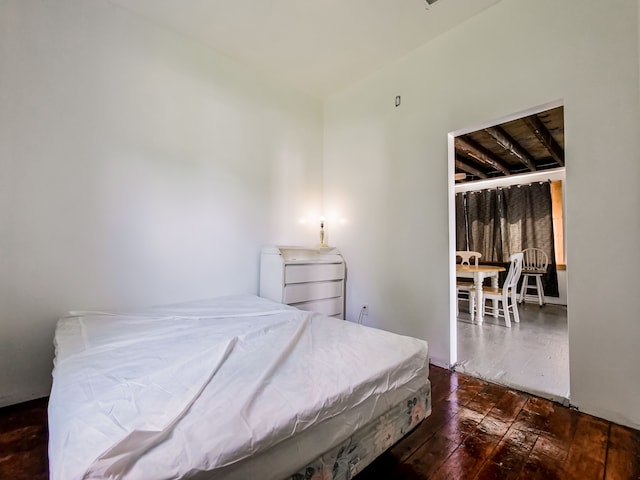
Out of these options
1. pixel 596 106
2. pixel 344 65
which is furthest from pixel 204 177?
pixel 596 106

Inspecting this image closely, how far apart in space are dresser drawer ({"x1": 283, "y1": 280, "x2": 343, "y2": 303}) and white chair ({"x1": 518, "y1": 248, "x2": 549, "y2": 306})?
3837 millimetres

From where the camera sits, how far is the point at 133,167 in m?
2.25

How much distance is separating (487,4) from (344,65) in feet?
4.13

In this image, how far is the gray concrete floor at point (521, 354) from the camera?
6.85ft

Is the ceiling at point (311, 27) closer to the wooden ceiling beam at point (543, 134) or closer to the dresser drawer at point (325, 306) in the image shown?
the wooden ceiling beam at point (543, 134)

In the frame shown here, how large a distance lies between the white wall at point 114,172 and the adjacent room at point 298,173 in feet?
0.04

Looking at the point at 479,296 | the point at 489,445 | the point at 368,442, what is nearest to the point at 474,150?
the point at 479,296

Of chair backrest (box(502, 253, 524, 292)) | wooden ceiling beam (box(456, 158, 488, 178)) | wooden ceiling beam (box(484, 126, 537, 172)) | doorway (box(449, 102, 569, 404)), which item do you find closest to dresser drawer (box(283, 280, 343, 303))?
doorway (box(449, 102, 569, 404))

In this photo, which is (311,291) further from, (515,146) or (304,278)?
(515,146)

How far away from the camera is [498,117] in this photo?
2148 mm

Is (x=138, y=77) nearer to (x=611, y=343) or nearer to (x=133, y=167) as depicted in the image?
(x=133, y=167)

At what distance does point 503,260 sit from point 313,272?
14.6 feet

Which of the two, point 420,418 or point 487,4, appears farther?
point 487,4

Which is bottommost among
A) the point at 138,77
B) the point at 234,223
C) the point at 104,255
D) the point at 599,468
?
the point at 599,468
